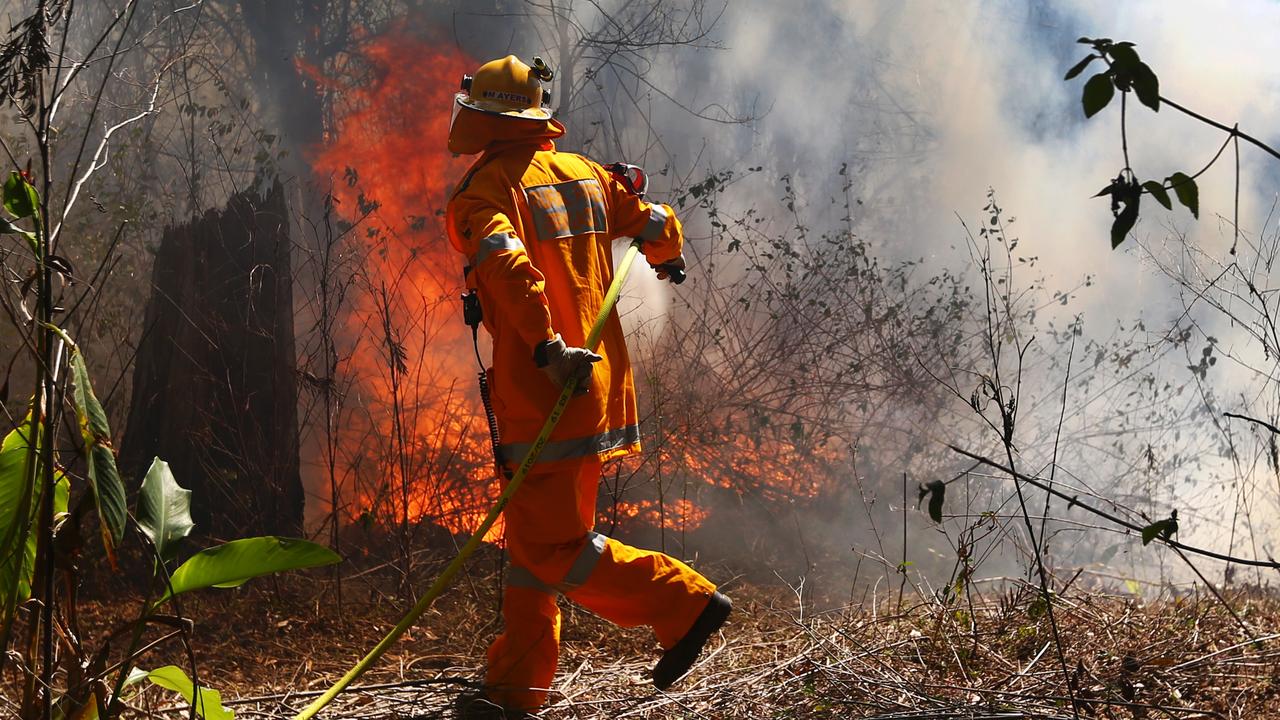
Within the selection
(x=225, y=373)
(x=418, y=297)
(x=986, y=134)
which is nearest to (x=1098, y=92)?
(x=418, y=297)

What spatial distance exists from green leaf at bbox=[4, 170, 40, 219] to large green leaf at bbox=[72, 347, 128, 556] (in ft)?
1.09

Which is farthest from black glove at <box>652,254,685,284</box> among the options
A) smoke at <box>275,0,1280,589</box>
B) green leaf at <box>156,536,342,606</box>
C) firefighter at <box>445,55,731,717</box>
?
smoke at <box>275,0,1280,589</box>

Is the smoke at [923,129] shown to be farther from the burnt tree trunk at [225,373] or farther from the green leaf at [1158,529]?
the green leaf at [1158,529]

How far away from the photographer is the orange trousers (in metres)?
3.28

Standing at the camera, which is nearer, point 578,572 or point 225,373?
point 578,572

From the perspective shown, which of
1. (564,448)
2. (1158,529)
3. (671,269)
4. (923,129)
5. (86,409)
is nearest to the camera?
(1158,529)

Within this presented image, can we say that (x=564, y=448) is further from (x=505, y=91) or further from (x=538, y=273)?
(x=505, y=91)

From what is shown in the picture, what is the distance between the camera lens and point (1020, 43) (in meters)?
7.28

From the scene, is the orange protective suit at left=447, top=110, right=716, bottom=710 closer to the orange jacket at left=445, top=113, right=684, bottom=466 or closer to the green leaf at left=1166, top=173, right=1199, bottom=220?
the orange jacket at left=445, top=113, right=684, bottom=466

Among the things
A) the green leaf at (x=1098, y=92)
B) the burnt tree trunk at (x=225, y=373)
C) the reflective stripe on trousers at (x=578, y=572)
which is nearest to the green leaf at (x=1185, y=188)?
the green leaf at (x=1098, y=92)

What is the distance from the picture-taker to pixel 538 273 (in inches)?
126

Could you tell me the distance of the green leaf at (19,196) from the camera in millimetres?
2102

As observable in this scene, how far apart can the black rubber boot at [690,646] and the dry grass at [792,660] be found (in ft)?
0.23

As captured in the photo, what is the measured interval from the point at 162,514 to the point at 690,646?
1.66 meters
